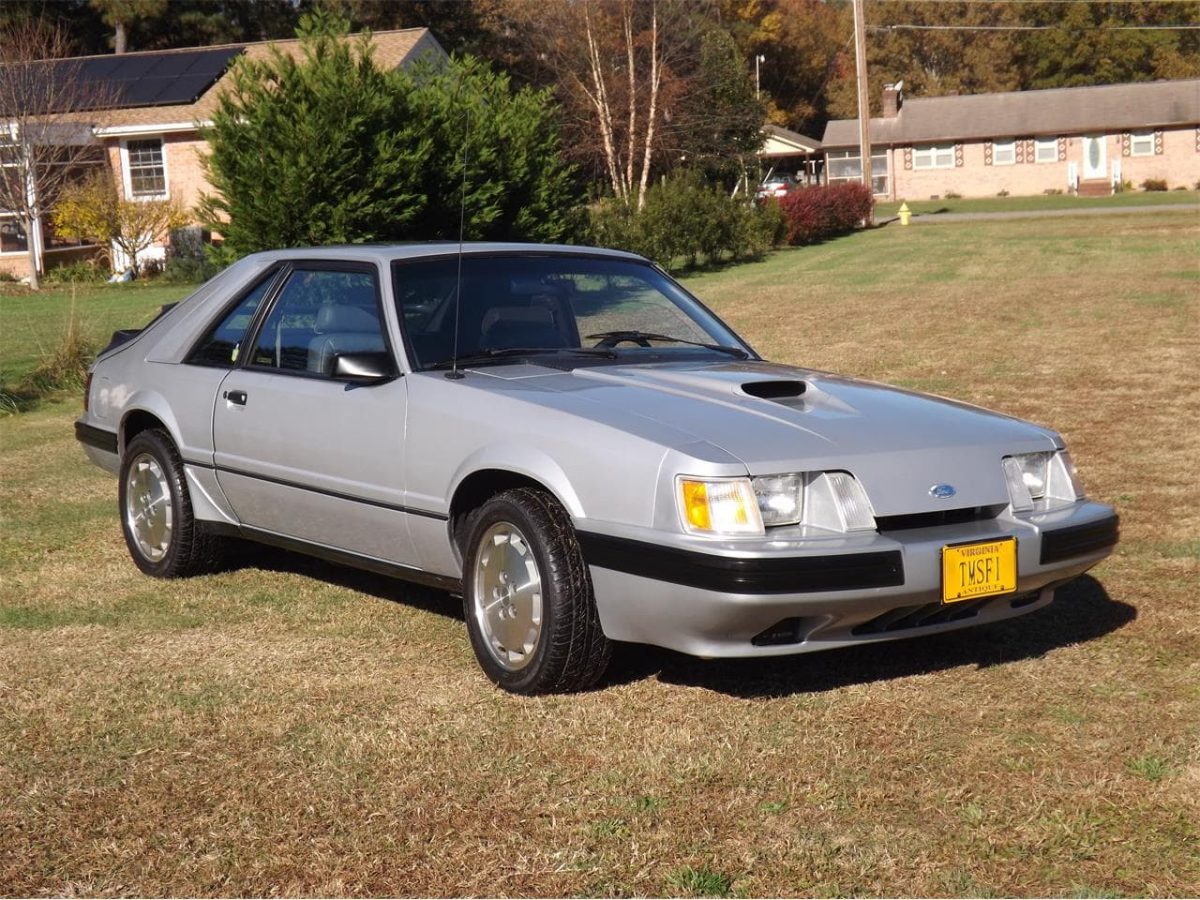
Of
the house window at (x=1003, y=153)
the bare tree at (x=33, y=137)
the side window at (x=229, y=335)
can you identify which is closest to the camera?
the side window at (x=229, y=335)

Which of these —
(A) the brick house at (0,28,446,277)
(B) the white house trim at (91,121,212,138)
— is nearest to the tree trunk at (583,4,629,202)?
(A) the brick house at (0,28,446,277)

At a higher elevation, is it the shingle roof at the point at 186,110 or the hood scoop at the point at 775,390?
the shingle roof at the point at 186,110

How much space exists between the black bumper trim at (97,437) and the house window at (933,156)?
68.6m

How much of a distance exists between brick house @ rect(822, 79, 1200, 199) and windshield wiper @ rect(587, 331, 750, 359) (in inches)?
2608

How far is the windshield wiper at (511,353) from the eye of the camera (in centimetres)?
554

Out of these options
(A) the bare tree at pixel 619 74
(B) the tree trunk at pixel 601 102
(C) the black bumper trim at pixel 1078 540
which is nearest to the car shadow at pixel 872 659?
(C) the black bumper trim at pixel 1078 540

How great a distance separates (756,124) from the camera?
46625 millimetres

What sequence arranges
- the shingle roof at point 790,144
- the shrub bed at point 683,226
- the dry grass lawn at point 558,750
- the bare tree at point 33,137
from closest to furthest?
1. the dry grass lawn at point 558,750
2. the shrub bed at point 683,226
3. the bare tree at point 33,137
4. the shingle roof at point 790,144

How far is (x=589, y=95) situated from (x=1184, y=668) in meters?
37.7

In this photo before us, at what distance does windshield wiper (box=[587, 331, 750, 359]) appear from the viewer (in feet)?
19.5

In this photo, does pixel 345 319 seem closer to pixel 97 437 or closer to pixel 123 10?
pixel 97 437

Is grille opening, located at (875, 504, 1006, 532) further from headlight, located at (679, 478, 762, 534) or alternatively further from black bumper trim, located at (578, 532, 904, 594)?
headlight, located at (679, 478, 762, 534)

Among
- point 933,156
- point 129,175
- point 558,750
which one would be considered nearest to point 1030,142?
point 933,156

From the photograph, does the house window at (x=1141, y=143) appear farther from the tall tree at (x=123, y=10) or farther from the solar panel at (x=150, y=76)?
the solar panel at (x=150, y=76)
